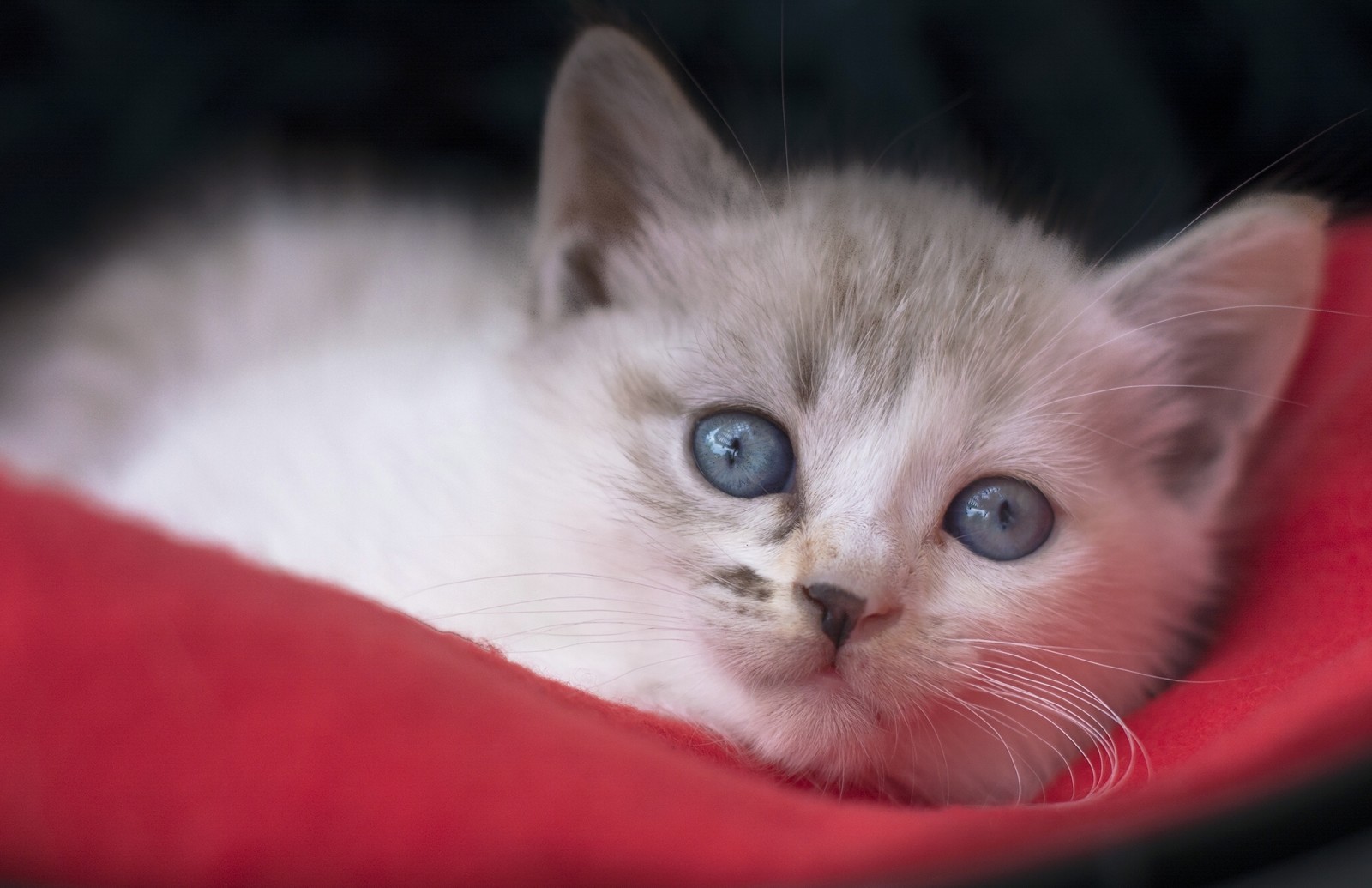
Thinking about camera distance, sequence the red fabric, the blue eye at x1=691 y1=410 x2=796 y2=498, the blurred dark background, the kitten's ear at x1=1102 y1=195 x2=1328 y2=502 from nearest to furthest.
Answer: the red fabric → the blue eye at x1=691 y1=410 x2=796 y2=498 → the kitten's ear at x1=1102 y1=195 x2=1328 y2=502 → the blurred dark background

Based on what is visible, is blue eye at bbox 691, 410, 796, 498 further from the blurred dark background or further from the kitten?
the blurred dark background

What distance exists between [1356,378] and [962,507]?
0.63m

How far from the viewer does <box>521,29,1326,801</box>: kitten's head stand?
1.13m

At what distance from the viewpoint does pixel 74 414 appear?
6.89ft

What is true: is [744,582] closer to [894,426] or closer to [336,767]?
[894,426]

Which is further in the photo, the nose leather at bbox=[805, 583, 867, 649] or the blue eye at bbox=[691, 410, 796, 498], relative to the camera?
the blue eye at bbox=[691, 410, 796, 498]

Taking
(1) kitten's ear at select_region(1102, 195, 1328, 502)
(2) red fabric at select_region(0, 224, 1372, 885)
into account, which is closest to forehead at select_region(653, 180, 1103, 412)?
(1) kitten's ear at select_region(1102, 195, 1328, 502)

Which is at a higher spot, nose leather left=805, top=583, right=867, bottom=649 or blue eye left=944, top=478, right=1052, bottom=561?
blue eye left=944, top=478, right=1052, bottom=561

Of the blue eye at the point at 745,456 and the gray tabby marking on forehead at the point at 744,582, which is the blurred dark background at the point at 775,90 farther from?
the gray tabby marking on forehead at the point at 744,582

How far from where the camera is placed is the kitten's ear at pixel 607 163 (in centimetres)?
139

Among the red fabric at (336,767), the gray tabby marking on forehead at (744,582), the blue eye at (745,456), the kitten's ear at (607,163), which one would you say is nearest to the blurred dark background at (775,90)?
the kitten's ear at (607,163)

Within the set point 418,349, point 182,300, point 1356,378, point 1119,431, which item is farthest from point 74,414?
point 1356,378

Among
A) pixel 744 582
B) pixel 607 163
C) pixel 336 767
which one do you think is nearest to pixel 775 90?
pixel 607 163

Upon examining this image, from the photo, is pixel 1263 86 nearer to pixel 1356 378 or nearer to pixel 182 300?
pixel 1356 378
